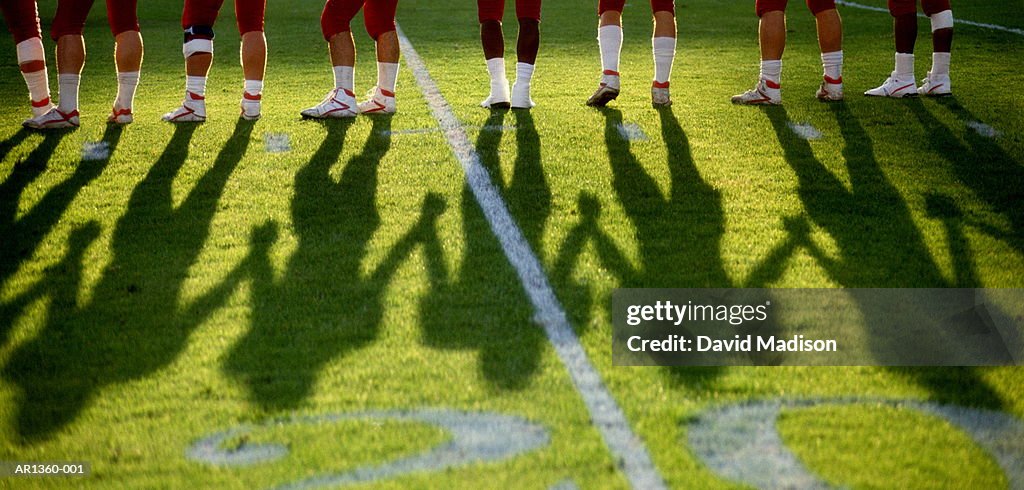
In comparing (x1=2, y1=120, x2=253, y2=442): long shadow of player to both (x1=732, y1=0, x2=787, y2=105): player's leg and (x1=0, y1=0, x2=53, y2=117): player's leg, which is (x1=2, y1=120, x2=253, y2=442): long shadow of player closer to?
(x1=0, y1=0, x2=53, y2=117): player's leg

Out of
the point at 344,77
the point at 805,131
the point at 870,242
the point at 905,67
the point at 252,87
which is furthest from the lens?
the point at 905,67

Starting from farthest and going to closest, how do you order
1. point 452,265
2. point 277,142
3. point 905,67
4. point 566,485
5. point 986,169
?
point 905,67 → point 277,142 → point 986,169 → point 452,265 → point 566,485

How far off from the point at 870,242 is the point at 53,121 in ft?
14.8

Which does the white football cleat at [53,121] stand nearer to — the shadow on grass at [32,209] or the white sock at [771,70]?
the shadow on grass at [32,209]

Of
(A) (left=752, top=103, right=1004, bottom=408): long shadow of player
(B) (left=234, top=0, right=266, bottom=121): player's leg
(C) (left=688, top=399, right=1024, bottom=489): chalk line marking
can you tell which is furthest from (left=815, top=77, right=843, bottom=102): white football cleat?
(C) (left=688, top=399, right=1024, bottom=489): chalk line marking

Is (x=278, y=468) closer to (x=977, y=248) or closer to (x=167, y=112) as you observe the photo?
(x=977, y=248)

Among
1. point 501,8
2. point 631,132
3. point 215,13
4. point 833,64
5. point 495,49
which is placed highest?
point 215,13

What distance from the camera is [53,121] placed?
18.7 ft

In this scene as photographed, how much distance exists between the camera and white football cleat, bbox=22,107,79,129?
5.68 m

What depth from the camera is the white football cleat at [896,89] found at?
21.0 ft

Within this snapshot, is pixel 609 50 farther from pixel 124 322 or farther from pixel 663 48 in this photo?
pixel 124 322

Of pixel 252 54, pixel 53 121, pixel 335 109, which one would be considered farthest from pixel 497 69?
pixel 53 121

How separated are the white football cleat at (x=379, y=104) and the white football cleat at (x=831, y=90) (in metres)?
2.74

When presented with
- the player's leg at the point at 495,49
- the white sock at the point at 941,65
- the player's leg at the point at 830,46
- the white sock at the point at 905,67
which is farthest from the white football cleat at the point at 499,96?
the white sock at the point at 941,65
